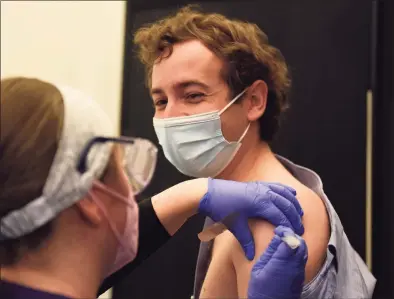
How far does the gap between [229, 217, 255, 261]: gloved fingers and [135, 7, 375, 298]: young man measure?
0.19 ft

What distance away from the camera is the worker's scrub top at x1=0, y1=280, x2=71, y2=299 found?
0.62 metres

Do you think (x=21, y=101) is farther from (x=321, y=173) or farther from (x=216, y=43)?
(x=321, y=173)

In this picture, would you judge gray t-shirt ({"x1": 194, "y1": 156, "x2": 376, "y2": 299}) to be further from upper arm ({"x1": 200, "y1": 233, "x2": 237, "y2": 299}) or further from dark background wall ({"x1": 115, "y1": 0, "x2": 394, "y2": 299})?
dark background wall ({"x1": 115, "y1": 0, "x2": 394, "y2": 299})

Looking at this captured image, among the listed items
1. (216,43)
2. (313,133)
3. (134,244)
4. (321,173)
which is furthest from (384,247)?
(134,244)

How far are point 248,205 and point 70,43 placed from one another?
46.0 inches

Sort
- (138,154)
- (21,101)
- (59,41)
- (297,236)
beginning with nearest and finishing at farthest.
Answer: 1. (21,101)
2. (138,154)
3. (297,236)
4. (59,41)

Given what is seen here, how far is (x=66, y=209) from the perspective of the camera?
2.17ft

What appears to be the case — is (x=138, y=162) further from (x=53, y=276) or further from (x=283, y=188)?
(x=283, y=188)

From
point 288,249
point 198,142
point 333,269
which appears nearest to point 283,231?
point 288,249

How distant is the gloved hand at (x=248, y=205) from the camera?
3.18 ft

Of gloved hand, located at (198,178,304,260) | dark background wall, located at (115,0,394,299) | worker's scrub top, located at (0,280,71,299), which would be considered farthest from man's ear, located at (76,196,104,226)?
dark background wall, located at (115,0,394,299)

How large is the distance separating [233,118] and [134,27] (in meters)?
0.77

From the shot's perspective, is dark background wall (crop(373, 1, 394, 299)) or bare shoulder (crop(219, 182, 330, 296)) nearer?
bare shoulder (crop(219, 182, 330, 296))

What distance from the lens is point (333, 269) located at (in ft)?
3.43
